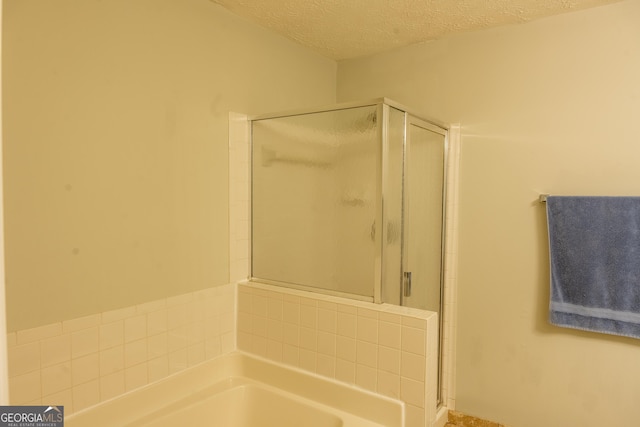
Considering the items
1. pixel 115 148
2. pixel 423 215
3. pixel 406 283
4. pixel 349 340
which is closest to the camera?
pixel 115 148

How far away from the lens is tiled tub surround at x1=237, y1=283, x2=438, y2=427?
1565mm

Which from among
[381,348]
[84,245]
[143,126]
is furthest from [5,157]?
[381,348]

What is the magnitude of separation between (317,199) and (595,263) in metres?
1.31

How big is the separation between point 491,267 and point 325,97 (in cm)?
→ 145

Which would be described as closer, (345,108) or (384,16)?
(345,108)

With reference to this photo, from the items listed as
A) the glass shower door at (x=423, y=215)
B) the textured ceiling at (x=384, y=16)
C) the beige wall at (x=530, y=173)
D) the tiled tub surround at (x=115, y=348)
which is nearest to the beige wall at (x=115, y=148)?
the tiled tub surround at (x=115, y=348)

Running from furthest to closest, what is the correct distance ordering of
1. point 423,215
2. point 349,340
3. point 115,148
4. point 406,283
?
1. point 423,215
2. point 406,283
3. point 349,340
4. point 115,148

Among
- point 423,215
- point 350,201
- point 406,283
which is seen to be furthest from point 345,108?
point 406,283

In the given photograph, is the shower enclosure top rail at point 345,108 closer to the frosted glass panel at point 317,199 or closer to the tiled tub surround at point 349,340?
the frosted glass panel at point 317,199

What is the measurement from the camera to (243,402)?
6.22 ft

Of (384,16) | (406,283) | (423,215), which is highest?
(384,16)

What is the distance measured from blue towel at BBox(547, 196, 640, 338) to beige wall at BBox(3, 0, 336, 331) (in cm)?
160

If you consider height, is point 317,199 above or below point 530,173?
below

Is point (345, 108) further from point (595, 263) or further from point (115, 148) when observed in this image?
point (595, 263)
